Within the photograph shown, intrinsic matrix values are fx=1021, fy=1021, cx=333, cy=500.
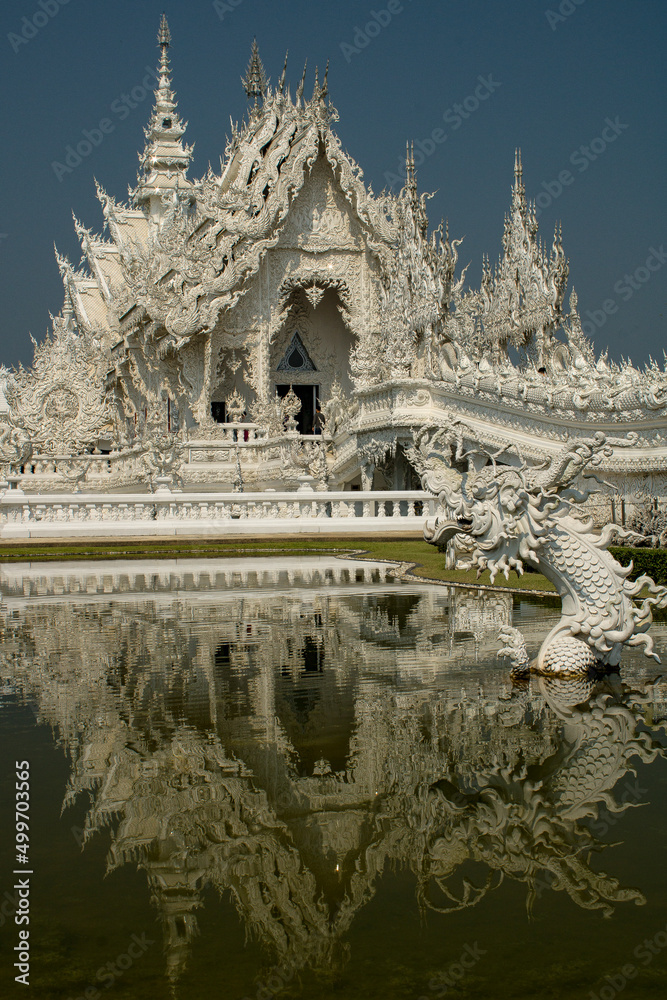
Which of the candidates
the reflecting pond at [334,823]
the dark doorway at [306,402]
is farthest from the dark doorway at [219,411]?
Answer: the reflecting pond at [334,823]

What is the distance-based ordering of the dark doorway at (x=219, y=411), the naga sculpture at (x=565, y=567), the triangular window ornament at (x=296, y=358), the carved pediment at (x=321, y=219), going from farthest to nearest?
the triangular window ornament at (x=296, y=358)
the dark doorway at (x=219, y=411)
the carved pediment at (x=321, y=219)
the naga sculpture at (x=565, y=567)

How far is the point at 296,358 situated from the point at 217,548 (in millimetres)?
16510

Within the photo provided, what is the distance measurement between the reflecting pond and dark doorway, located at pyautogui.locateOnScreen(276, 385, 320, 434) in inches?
998

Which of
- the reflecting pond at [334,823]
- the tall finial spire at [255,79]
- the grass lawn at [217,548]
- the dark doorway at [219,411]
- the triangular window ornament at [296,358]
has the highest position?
the tall finial spire at [255,79]

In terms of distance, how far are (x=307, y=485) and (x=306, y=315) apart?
11427 mm

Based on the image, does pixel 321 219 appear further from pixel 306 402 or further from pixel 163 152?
pixel 163 152

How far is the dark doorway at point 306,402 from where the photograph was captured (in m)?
33.3

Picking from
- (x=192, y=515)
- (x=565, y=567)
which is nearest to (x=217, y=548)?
(x=192, y=515)

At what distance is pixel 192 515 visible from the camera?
2133 centimetres

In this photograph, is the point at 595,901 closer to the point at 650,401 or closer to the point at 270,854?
the point at 270,854

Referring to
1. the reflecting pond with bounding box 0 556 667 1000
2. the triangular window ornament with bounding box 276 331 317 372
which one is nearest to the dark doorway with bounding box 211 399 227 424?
the triangular window ornament with bounding box 276 331 317 372

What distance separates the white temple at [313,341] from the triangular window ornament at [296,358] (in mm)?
52

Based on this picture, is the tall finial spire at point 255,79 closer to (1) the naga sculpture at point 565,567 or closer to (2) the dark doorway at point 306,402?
(2) the dark doorway at point 306,402

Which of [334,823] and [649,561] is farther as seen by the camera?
[649,561]
